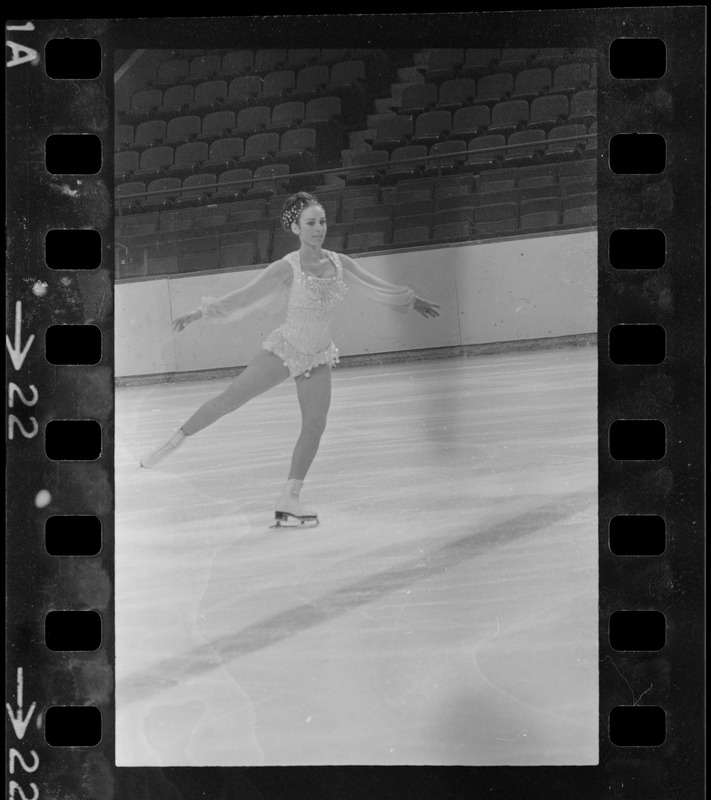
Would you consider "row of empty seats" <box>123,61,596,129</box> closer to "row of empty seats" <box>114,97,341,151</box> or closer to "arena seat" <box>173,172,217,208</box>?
"row of empty seats" <box>114,97,341,151</box>

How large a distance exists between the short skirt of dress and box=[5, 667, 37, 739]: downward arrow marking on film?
1018 mm

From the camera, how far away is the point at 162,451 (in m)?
2.99

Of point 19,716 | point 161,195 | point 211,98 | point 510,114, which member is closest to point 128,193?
point 161,195

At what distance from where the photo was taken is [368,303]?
2988mm

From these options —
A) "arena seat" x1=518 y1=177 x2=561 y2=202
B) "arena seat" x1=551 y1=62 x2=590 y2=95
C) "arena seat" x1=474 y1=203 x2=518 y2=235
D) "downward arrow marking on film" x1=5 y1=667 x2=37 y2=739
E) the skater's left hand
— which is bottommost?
"downward arrow marking on film" x1=5 y1=667 x2=37 y2=739

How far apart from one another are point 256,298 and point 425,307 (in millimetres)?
428

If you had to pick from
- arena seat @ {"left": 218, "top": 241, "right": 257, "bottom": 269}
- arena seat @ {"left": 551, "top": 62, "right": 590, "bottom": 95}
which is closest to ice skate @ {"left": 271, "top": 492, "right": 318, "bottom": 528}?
arena seat @ {"left": 218, "top": 241, "right": 257, "bottom": 269}

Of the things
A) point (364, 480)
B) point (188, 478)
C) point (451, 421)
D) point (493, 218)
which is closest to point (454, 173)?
point (493, 218)

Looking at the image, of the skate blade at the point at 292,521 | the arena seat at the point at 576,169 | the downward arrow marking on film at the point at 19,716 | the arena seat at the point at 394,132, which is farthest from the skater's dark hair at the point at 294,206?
the downward arrow marking on film at the point at 19,716

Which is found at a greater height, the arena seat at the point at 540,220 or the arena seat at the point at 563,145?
the arena seat at the point at 563,145

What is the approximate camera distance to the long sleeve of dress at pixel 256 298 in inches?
118

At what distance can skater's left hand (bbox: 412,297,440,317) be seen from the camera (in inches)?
117

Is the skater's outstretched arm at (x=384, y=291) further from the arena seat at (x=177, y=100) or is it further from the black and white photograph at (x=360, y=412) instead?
the arena seat at (x=177, y=100)

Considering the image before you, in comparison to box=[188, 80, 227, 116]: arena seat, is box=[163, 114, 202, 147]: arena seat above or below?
below
